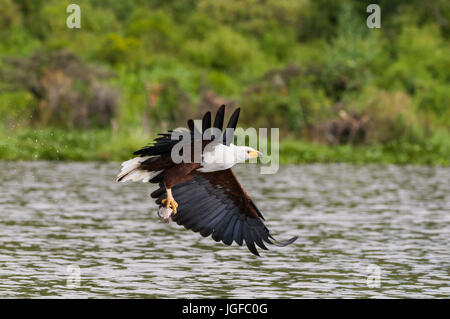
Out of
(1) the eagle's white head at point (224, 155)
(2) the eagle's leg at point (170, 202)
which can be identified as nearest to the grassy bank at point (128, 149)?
(2) the eagle's leg at point (170, 202)

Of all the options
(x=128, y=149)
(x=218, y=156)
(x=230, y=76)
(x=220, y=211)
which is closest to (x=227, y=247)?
(x=220, y=211)

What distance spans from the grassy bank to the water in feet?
10.8

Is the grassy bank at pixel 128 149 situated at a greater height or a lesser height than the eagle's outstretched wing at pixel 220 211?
lesser

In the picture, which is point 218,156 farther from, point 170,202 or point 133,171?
point 133,171

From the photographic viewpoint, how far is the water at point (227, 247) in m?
11.3

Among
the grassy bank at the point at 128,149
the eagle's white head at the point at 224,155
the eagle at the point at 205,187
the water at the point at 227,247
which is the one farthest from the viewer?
the grassy bank at the point at 128,149

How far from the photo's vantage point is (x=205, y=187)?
10.2 meters

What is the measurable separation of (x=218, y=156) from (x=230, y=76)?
28087mm

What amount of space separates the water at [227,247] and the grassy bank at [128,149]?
328 cm

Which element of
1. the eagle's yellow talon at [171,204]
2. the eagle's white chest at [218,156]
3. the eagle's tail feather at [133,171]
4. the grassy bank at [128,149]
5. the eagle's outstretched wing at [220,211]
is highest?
the eagle's white chest at [218,156]

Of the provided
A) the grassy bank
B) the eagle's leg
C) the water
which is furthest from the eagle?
the grassy bank

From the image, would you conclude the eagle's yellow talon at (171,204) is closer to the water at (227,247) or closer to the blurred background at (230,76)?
the water at (227,247)
